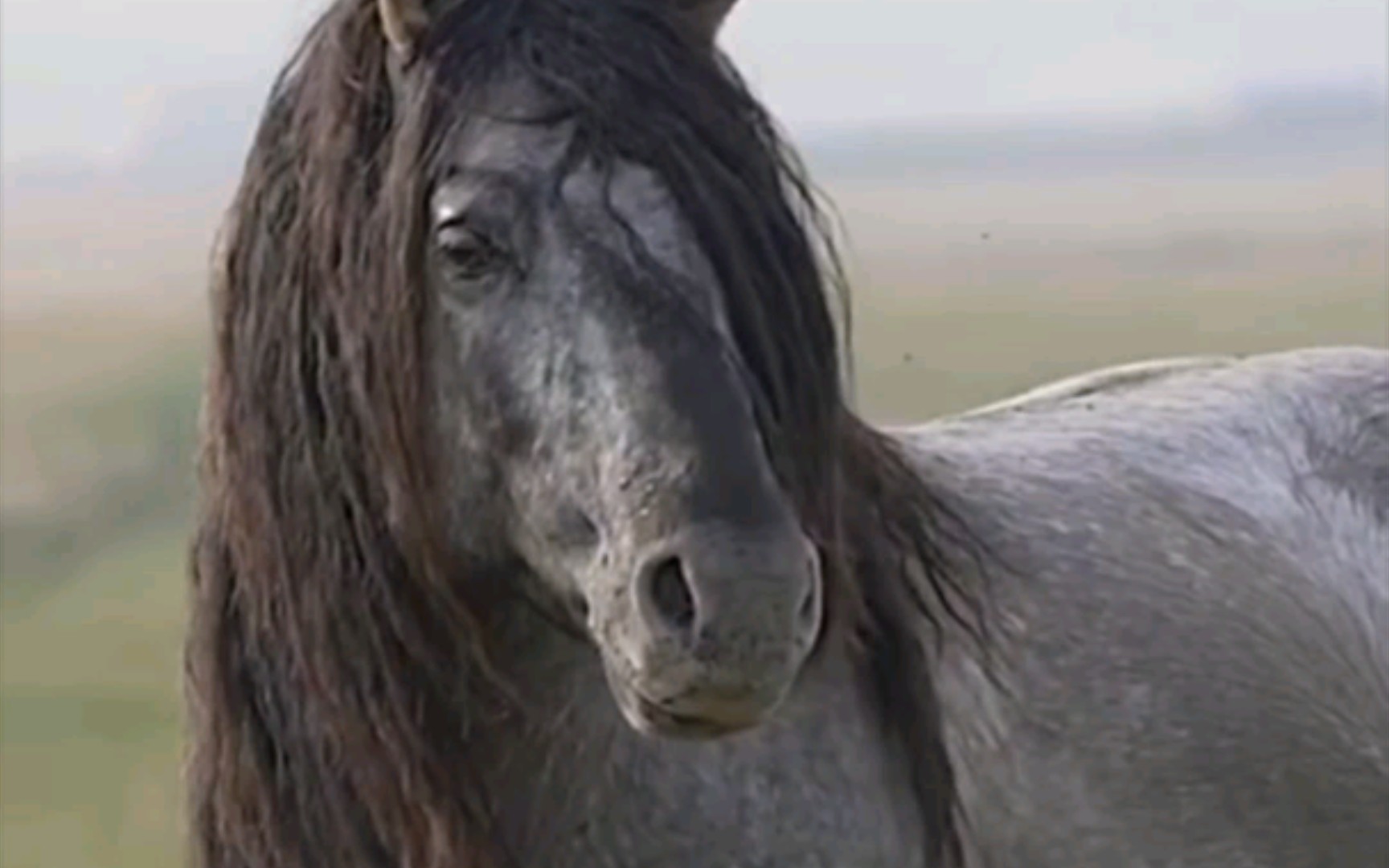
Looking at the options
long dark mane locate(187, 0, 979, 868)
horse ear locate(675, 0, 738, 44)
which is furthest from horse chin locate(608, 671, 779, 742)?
horse ear locate(675, 0, 738, 44)

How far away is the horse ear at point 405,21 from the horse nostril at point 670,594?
2.04ft

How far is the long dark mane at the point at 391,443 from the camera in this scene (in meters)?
3.29

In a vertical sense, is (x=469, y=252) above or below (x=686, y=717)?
above

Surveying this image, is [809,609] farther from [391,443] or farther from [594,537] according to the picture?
[391,443]

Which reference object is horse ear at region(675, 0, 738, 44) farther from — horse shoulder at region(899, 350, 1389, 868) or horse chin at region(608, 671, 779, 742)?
horse shoulder at region(899, 350, 1389, 868)

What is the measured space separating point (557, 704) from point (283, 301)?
50 centimetres

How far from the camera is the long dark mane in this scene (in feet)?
10.8

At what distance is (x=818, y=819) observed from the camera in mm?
3604

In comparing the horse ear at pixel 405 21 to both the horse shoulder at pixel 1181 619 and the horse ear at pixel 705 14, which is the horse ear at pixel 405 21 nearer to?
the horse ear at pixel 705 14

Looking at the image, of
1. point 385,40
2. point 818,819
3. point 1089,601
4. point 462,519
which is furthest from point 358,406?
point 1089,601

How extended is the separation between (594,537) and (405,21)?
21.8 inches

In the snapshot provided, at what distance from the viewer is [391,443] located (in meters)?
3.37

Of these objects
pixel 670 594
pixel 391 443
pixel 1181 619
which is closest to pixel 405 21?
pixel 391 443

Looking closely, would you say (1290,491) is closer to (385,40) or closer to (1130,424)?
(1130,424)
